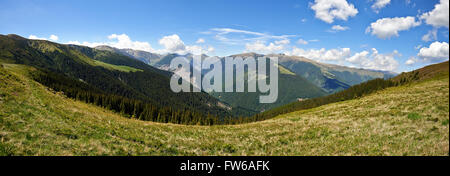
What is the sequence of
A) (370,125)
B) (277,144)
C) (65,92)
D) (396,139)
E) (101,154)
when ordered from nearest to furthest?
(101,154)
(396,139)
(277,144)
(370,125)
(65,92)

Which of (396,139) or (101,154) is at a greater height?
(396,139)

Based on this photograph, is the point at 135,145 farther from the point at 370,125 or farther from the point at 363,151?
the point at 370,125

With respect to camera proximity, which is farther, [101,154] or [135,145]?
[135,145]
